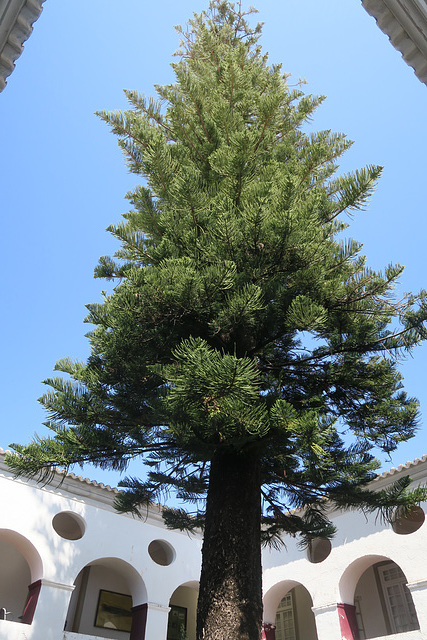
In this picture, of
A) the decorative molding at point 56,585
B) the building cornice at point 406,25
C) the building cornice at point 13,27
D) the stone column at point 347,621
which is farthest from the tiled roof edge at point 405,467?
the building cornice at point 13,27

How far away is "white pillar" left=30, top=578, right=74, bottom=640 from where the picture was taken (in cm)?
757

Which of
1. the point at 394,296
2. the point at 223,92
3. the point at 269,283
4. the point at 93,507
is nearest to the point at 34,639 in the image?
the point at 93,507

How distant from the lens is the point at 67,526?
9.47 meters

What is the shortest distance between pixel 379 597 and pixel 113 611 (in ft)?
17.8

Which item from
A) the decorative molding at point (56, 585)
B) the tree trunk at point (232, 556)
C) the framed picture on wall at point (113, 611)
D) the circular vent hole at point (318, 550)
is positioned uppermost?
the circular vent hole at point (318, 550)

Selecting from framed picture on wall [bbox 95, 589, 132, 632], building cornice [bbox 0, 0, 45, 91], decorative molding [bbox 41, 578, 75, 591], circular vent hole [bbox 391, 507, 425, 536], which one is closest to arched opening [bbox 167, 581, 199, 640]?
framed picture on wall [bbox 95, 589, 132, 632]

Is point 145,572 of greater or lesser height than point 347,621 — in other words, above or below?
above

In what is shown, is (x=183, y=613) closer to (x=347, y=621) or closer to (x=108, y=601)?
(x=108, y=601)

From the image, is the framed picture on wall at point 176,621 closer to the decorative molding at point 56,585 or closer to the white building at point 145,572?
the white building at point 145,572

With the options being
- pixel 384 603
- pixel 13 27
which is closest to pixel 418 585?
pixel 384 603

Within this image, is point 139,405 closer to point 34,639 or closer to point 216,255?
point 216,255

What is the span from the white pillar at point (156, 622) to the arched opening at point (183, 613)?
1112 mm

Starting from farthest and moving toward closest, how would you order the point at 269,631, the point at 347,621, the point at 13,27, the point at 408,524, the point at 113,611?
the point at 113,611
the point at 269,631
the point at 408,524
the point at 347,621
the point at 13,27

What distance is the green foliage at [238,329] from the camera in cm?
380
